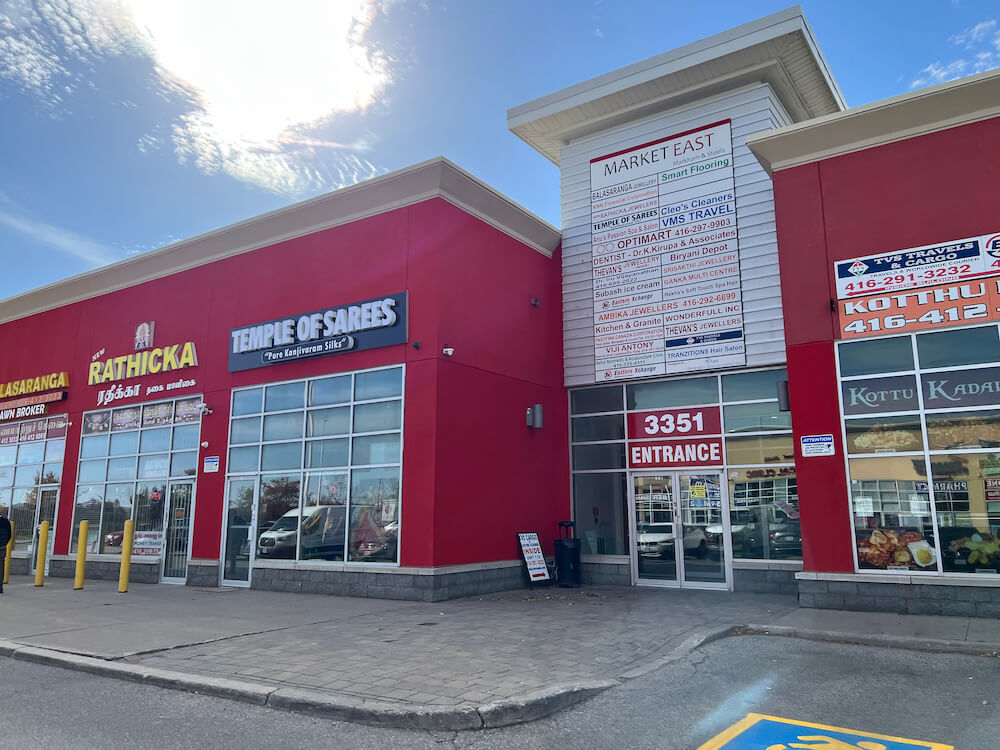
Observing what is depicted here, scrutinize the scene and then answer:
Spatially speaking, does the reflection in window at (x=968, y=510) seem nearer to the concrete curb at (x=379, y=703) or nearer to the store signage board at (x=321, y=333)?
the concrete curb at (x=379, y=703)

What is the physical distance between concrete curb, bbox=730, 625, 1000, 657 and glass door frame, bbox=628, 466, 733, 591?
4.38 m

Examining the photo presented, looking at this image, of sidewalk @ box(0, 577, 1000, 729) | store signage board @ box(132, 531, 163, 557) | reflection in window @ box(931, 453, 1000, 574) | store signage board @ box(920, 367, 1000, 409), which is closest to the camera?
sidewalk @ box(0, 577, 1000, 729)

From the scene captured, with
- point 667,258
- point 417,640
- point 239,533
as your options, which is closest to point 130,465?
point 239,533

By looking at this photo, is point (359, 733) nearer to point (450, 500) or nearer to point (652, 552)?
point (450, 500)

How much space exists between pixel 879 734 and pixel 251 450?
12755 mm

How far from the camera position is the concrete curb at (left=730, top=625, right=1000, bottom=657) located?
784cm

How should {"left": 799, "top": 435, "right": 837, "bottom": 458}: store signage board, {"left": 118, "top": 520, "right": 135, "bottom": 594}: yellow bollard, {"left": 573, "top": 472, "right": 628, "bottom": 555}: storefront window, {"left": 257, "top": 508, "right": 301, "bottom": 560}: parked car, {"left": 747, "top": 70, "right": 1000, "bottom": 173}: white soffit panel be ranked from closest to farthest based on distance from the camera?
{"left": 747, "top": 70, "right": 1000, "bottom": 173}: white soffit panel, {"left": 799, "top": 435, "right": 837, "bottom": 458}: store signage board, {"left": 257, "top": 508, "right": 301, "bottom": 560}: parked car, {"left": 118, "top": 520, "right": 135, "bottom": 594}: yellow bollard, {"left": 573, "top": 472, "right": 628, "bottom": 555}: storefront window

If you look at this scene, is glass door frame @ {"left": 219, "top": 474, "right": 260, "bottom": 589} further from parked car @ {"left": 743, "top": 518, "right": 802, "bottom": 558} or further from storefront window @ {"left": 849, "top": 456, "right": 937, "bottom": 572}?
storefront window @ {"left": 849, "top": 456, "right": 937, "bottom": 572}

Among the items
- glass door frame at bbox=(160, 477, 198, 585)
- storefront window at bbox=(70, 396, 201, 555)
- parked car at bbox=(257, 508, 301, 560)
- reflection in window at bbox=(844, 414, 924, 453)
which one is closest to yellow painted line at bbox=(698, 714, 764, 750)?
reflection in window at bbox=(844, 414, 924, 453)

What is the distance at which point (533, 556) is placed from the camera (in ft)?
46.5

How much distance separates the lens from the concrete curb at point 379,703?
5.55m

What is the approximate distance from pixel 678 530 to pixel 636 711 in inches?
343

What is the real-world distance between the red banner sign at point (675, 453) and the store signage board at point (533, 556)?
257 centimetres

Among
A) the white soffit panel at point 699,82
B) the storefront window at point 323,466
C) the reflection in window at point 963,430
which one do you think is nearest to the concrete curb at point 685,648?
the reflection in window at point 963,430
